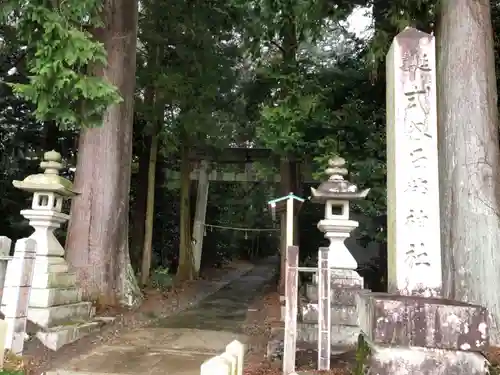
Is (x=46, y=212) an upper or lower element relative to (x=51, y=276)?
upper

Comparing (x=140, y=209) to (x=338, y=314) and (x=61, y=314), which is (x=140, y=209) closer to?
(x=61, y=314)

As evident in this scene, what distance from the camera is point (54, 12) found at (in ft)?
21.7

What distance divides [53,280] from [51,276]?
10cm

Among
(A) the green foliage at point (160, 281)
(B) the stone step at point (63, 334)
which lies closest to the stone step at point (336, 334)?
(B) the stone step at point (63, 334)

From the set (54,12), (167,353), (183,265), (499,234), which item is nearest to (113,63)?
(54,12)

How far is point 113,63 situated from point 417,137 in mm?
6553

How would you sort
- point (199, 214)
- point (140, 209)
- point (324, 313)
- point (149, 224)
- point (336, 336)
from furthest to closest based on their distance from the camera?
point (199, 214)
point (140, 209)
point (149, 224)
point (336, 336)
point (324, 313)

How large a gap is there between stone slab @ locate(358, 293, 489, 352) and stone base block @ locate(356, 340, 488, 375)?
6 centimetres

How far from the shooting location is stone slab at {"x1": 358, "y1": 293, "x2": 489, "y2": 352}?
12.7 ft

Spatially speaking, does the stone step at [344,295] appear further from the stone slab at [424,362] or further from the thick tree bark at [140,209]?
the thick tree bark at [140,209]

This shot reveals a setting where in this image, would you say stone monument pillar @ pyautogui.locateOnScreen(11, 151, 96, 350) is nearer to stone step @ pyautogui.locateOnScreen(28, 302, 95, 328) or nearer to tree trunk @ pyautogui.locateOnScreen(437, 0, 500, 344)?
stone step @ pyautogui.locateOnScreen(28, 302, 95, 328)

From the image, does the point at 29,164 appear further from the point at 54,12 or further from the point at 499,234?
the point at 499,234

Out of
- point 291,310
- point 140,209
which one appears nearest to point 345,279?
point 291,310

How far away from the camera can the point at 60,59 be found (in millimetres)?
6516
